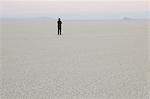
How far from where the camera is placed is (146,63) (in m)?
10.8

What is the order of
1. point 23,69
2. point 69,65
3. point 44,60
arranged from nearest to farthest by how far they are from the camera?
point 23,69 → point 69,65 → point 44,60

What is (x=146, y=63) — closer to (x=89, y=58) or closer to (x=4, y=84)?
(x=89, y=58)

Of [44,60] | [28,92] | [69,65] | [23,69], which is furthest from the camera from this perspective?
[44,60]

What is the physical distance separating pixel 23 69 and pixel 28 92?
2771 millimetres

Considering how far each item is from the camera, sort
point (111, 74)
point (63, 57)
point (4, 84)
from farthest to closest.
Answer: point (63, 57)
point (111, 74)
point (4, 84)

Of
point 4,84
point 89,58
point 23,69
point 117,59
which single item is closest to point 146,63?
point 117,59

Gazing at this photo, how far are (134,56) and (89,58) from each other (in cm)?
165

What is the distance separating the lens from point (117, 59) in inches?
460

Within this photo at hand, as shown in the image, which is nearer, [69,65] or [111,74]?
[111,74]

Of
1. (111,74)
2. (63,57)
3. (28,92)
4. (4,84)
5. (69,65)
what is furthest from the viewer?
(63,57)

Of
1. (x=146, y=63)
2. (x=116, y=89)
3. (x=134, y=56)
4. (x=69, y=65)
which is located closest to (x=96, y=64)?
(x=69, y=65)

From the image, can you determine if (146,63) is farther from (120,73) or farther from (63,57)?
(63,57)

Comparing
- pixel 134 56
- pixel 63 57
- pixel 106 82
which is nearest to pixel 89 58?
pixel 63 57

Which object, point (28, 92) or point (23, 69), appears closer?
point (28, 92)
